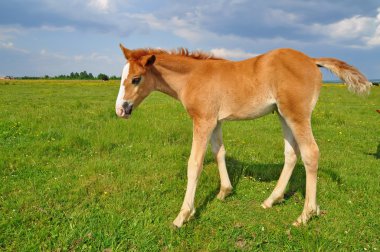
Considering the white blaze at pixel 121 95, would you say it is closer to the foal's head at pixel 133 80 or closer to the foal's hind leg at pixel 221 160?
the foal's head at pixel 133 80

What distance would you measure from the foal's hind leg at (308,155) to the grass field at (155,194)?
15 centimetres

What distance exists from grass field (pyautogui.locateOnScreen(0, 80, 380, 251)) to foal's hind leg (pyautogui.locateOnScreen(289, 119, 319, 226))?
0.15 m

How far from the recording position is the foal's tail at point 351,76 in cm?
440

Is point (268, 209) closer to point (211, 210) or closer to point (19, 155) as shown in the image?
point (211, 210)

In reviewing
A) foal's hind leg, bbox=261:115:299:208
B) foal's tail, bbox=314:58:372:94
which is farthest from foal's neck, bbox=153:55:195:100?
foal's tail, bbox=314:58:372:94

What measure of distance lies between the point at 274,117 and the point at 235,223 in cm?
927

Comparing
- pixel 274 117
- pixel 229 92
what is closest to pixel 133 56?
pixel 229 92

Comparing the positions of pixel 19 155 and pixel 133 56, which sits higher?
pixel 133 56

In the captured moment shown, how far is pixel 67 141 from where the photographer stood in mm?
7293

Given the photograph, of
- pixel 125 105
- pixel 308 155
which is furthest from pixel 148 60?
pixel 308 155

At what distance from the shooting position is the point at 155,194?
16.6ft

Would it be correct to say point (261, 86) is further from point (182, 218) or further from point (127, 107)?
point (182, 218)

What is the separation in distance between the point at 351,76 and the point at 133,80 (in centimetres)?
311

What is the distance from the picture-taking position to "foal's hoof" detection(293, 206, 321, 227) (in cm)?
434
